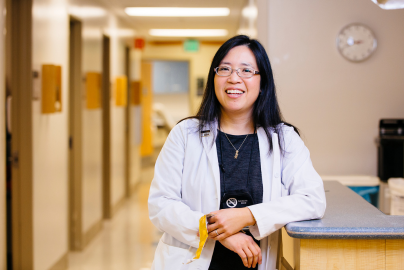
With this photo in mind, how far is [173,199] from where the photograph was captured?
1560 millimetres

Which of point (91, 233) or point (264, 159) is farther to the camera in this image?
point (91, 233)

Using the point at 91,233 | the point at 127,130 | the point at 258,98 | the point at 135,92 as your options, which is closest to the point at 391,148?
the point at 258,98

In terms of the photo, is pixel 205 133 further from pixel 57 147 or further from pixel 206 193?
pixel 57 147

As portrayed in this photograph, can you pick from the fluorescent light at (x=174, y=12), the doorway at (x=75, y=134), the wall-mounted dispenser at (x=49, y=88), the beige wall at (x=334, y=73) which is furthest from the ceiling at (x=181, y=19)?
the wall-mounted dispenser at (x=49, y=88)

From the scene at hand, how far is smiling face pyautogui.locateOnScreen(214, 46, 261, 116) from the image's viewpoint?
63.1 inches

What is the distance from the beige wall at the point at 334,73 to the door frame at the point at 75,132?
83.0 inches

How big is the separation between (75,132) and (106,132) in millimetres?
1262

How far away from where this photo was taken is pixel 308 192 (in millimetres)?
1535

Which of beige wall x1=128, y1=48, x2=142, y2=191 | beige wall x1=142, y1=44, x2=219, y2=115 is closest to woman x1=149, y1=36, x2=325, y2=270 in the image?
beige wall x1=128, y1=48, x2=142, y2=191

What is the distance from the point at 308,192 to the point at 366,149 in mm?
1995

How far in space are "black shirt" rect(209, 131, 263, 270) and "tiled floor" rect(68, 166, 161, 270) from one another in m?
2.47

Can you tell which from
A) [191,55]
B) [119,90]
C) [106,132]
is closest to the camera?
[106,132]

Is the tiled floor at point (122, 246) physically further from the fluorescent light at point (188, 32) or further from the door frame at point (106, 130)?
the fluorescent light at point (188, 32)

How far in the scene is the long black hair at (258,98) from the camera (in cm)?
163
